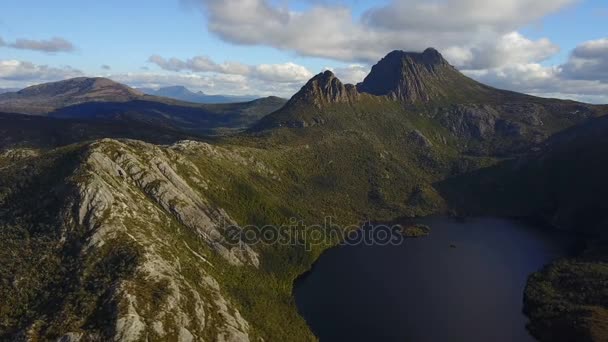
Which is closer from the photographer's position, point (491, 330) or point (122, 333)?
point (122, 333)

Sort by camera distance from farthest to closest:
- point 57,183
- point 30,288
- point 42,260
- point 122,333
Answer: point 57,183 → point 42,260 → point 30,288 → point 122,333

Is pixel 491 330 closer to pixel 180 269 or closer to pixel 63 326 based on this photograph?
pixel 180 269

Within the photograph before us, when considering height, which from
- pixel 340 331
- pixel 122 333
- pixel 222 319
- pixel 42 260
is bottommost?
pixel 340 331

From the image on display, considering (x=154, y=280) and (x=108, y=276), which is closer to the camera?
(x=108, y=276)

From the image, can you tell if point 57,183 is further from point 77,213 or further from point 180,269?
point 180,269

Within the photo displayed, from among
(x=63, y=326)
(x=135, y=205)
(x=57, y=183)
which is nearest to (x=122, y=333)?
(x=63, y=326)

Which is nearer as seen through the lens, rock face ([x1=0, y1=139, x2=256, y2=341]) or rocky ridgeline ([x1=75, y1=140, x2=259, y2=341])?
rock face ([x1=0, y1=139, x2=256, y2=341])

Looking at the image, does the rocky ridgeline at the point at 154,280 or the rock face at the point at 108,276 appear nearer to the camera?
the rock face at the point at 108,276

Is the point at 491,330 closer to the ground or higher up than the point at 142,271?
closer to the ground

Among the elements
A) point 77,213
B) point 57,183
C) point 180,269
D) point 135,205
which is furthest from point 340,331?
point 57,183

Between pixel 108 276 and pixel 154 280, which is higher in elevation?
pixel 108 276

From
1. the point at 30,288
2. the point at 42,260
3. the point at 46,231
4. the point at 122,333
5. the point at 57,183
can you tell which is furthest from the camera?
the point at 57,183
